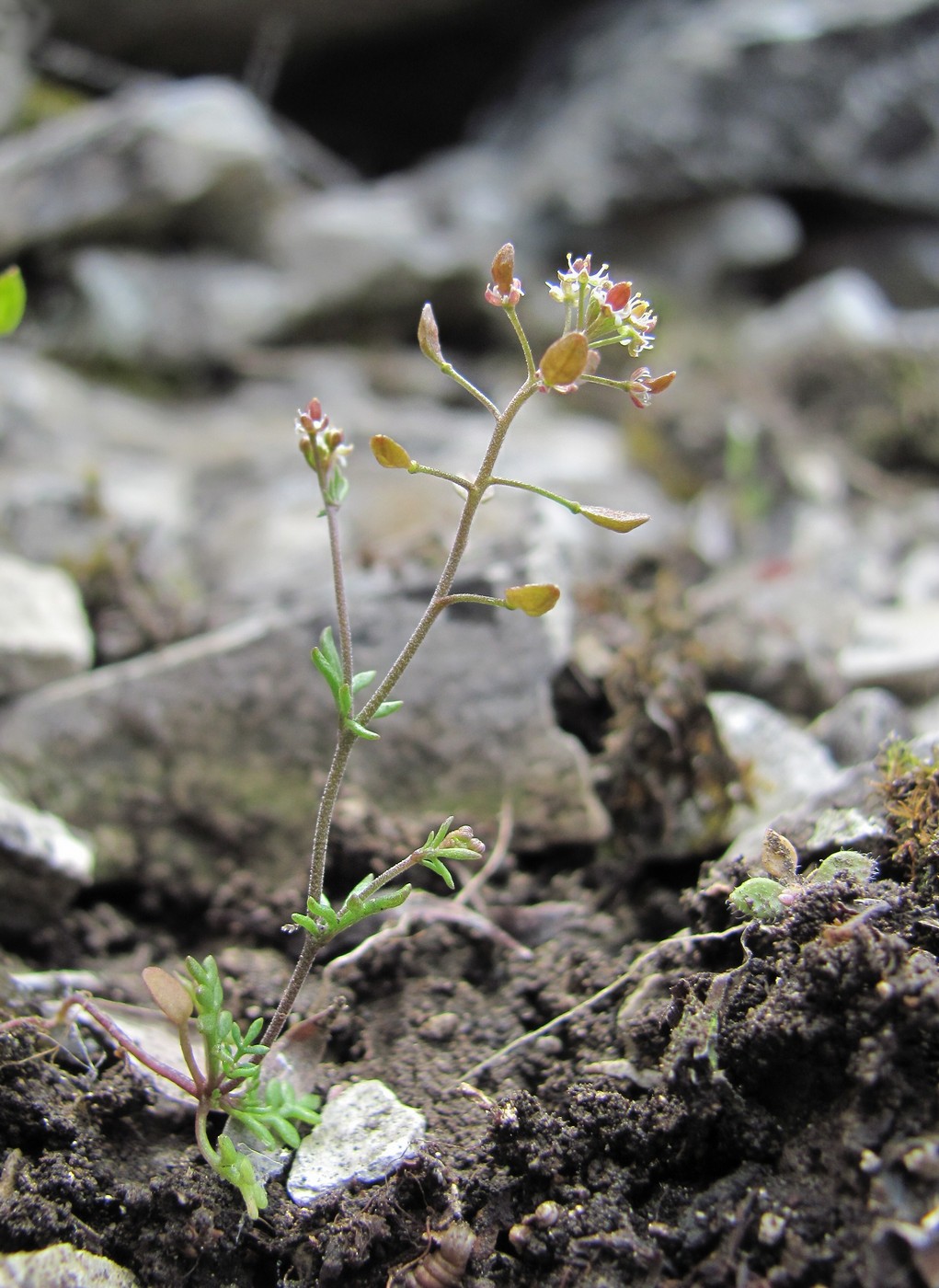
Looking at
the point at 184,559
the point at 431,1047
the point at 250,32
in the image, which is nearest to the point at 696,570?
the point at 184,559

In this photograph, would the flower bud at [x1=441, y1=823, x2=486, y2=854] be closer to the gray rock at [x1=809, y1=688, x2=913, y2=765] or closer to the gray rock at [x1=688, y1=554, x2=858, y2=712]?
the gray rock at [x1=809, y1=688, x2=913, y2=765]

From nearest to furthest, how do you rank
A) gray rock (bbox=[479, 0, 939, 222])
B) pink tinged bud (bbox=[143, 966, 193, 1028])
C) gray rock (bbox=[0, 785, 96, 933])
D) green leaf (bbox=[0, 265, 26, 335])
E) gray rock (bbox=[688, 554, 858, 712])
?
pink tinged bud (bbox=[143, 966, 193, 1028]) < green leaf (bbox=[0, 265, 26, 335]) < gray rock (bbox=[0, 785, 96, 933]) < gray rock (bbox=[688, 554, 858, 712]) < gray rock (bbox=[479, 0, 939, 222])

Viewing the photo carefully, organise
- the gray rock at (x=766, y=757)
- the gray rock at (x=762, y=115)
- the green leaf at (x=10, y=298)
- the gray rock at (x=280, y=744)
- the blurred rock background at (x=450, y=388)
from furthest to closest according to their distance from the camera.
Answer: the gray rock at (x=762, y=115), the blurred rock background at (x=450, y=388), the gray rock at (x=280, y=744), the gray rock at (x=766, y=757), the green leaf at (x=10, y=298)

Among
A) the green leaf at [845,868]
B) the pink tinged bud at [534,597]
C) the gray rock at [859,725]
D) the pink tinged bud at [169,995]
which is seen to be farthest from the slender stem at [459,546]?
the gray rock at [859,725]

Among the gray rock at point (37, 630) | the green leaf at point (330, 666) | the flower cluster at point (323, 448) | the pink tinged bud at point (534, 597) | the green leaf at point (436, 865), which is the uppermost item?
the flower cluster at point (323, 448)

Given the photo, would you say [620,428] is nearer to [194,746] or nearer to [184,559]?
[184,559]

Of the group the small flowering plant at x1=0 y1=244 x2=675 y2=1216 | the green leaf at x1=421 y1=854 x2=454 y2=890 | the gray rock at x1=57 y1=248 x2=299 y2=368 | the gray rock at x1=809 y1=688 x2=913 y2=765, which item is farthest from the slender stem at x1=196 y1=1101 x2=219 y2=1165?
the gray rock at x1=57 y1=248 x2=299 y2=368

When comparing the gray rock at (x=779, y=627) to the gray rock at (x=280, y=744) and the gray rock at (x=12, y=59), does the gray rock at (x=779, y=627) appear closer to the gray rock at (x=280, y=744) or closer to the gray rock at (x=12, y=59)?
the gray rock at (x=280, y=744)
